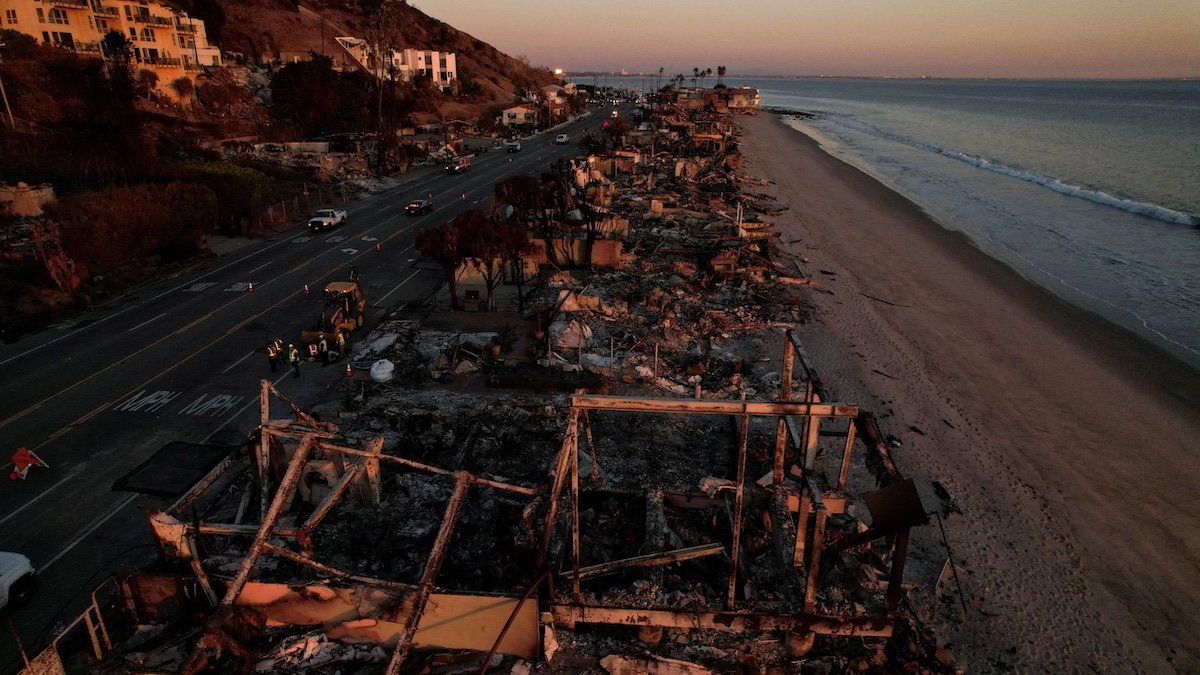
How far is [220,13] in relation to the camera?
10681cm

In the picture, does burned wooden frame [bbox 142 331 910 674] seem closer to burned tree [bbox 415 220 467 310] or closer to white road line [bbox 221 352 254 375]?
white road line [bbox 221 352 254 375]

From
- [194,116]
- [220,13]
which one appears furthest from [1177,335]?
[220,13]

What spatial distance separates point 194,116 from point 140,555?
76.1 metres

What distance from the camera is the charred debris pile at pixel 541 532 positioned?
A: 31.9ft

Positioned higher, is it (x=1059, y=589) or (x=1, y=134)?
(x=1, y=134)

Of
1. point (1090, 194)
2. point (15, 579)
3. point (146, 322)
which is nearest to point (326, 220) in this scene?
point (146, 322)

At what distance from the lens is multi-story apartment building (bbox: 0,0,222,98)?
6825 cm

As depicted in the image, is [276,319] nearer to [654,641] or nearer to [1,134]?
[654,641]

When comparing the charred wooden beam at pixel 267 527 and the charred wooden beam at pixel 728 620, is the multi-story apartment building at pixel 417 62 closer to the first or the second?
the charred wooden beam at pixel 267 527

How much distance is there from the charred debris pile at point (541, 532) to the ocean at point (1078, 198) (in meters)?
24.1

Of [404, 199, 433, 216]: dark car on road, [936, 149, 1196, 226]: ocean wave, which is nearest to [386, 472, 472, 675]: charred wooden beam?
[404, 199, 433, 216]: dark car on road

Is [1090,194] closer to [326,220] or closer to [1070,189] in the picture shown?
[1070,189]

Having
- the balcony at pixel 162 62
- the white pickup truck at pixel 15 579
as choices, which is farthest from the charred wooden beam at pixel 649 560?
the balcony at pixel 162 62

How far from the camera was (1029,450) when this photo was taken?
18.6 meters
